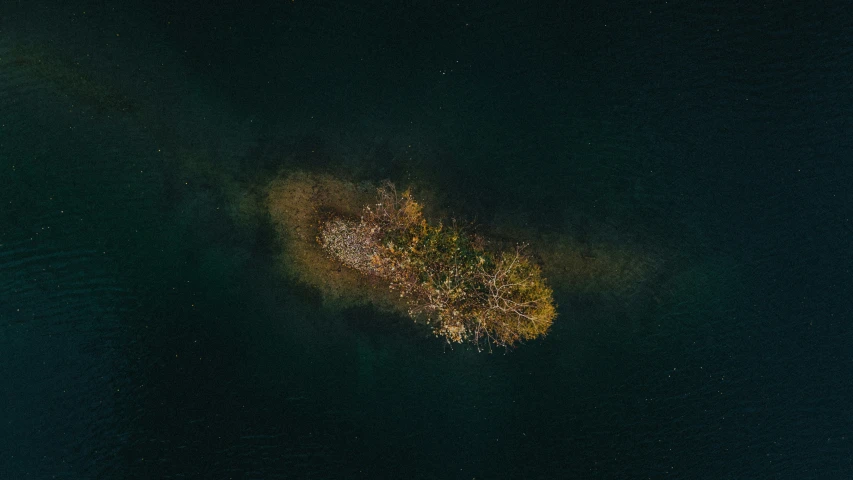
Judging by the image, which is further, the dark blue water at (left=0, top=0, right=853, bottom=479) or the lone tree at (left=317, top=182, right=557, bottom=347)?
the dark blue water at (left=0, top=0, right=853, bottom=479)

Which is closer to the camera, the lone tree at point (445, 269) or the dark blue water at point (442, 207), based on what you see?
the lone tree at point (445, 269)

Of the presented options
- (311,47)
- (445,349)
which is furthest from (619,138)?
(311,47)

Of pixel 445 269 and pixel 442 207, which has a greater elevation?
pixel 442 207

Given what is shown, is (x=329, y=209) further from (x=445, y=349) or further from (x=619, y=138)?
(x=619, y=138)
